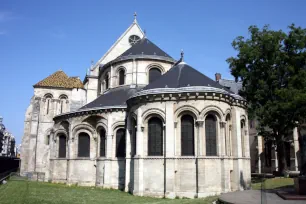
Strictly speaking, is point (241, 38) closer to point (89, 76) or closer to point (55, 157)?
point (89, 76)

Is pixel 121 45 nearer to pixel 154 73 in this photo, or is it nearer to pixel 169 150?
pixel 154 73

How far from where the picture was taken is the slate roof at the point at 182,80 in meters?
17.4

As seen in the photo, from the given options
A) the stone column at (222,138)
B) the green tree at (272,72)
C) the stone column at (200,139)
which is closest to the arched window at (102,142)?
the stone column at (200,139)

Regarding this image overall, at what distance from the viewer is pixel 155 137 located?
55.6 feet

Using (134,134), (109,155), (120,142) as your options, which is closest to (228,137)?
(134,134)

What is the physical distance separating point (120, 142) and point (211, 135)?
773 centimetres

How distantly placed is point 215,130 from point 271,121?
318 inches

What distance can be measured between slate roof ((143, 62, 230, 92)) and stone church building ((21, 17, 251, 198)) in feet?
0.20

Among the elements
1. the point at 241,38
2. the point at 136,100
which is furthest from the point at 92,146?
the point at 241,38

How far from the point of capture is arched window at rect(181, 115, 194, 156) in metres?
16.3

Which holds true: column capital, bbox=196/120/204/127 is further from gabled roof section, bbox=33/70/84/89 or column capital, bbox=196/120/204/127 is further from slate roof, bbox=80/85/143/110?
gabled roof section, bbox=33/70/84/89

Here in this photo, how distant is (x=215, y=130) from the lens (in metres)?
16.8

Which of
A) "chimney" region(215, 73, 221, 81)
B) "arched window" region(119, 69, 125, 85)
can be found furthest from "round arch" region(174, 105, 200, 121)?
"chimney" region(215, 73, 221, 81)

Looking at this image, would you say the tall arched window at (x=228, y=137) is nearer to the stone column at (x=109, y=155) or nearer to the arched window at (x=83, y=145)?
the stone column at (x=109, y=155)
